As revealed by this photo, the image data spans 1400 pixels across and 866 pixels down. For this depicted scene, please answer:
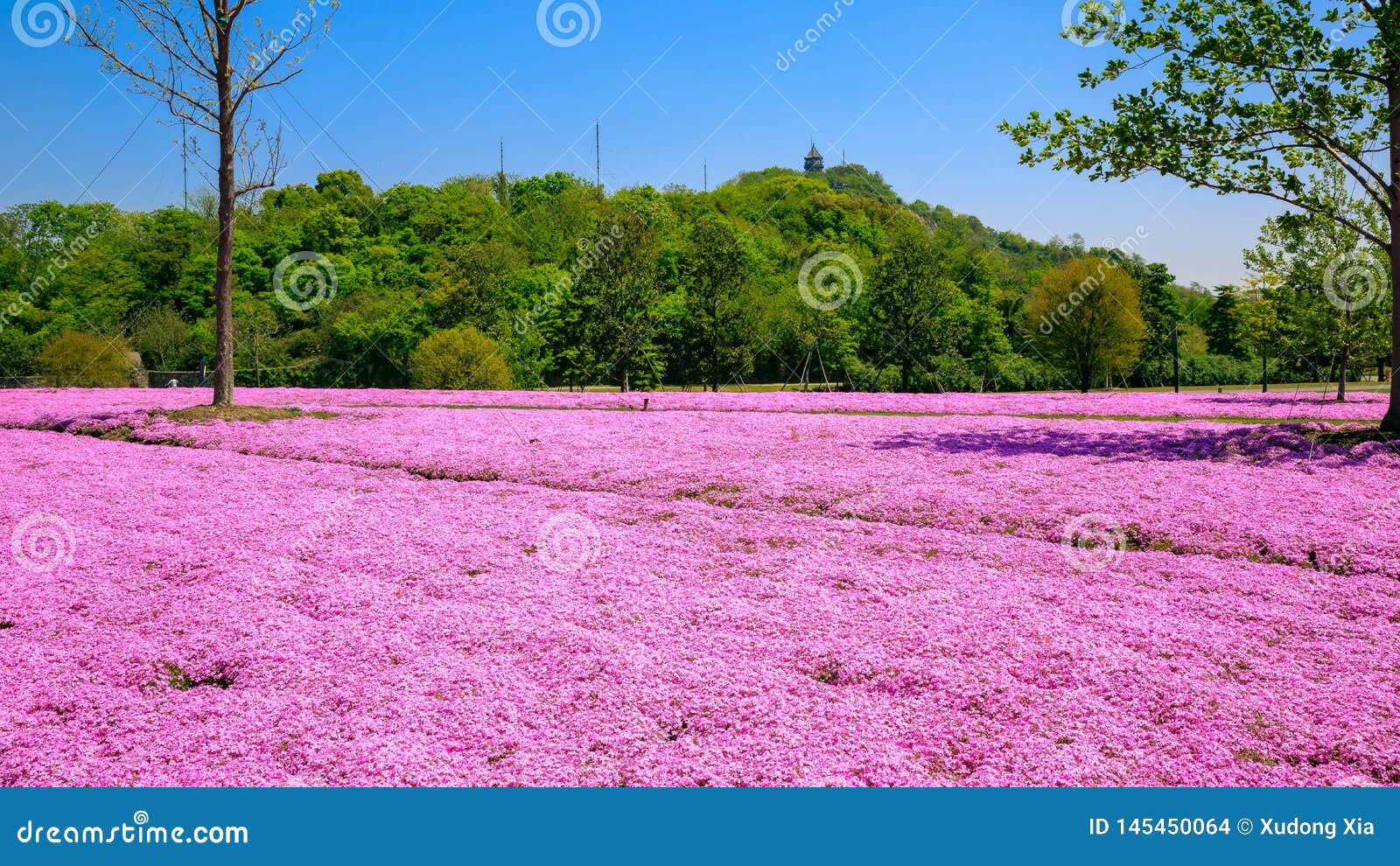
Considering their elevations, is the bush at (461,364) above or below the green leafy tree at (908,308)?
below

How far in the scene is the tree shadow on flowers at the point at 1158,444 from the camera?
17172mm

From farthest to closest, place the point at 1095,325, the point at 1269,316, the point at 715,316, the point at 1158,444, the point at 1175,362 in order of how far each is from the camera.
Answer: the point at 1095,325, the point at 715,316, the point at 1175,362, the point at 1269,316, the point at 1158,444

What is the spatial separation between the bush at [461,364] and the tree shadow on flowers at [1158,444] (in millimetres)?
31539

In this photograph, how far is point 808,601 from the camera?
8977 millimetres

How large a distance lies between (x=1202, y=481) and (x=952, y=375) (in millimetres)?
54081

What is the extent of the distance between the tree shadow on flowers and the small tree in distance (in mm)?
43291

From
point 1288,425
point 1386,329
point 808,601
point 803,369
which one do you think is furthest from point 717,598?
point 803,369

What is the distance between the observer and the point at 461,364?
157ft

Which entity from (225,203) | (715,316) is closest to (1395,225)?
(225,203)

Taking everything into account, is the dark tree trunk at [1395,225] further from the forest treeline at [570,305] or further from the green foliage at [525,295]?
the green foliage at [525,295]

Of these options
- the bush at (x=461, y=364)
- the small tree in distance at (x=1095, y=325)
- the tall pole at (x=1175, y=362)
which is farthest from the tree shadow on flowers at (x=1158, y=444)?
the small tree in distance at (x=1095, y=325)

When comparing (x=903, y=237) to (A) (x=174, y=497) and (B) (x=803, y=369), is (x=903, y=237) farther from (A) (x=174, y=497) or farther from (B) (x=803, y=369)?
(A) (x=174, y=497)

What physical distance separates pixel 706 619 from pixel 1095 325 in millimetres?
64675

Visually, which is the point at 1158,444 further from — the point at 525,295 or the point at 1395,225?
the point at 525,295
